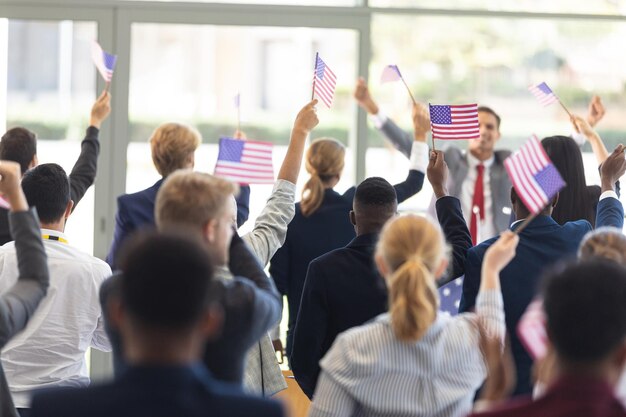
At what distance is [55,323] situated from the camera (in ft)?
10.6

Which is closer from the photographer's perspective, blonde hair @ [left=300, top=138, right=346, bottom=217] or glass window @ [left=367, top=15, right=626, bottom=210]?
blonde hair @ [left=300, top=138, right=346, bottom=217]

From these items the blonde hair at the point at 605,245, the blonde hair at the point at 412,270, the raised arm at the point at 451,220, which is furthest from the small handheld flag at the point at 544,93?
the blonde hair at the point at 412,270

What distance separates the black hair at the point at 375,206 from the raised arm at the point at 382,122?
2237 mm

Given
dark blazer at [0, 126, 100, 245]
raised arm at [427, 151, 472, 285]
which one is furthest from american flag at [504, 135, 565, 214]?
dark blazer at [0, 126, 100, 245]

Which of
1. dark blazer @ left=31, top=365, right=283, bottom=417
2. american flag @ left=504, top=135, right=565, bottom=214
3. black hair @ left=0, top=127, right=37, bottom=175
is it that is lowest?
dark blazer @ left=31, top=365, right=283, bottom=417

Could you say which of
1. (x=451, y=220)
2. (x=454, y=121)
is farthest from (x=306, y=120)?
(x=454, y=121)

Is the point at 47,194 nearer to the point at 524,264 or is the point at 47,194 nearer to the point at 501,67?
the point at 524,264

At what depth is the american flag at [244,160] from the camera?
4789mm

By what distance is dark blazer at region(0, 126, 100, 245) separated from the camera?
4.29m

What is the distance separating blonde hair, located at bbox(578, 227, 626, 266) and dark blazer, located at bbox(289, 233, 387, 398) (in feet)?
2.33

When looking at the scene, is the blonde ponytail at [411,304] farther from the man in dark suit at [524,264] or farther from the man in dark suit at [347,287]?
the man in dark suit at [524,264]

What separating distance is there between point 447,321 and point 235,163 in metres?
2.53

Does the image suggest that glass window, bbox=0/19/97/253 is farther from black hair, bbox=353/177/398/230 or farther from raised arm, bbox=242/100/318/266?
black hair, bbox=353/177/398/230

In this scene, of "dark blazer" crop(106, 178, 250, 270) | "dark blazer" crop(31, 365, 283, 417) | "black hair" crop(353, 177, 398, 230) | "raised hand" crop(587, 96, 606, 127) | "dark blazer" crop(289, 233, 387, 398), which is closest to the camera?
"dark blazer" crop(31, 365, 283, 417)
